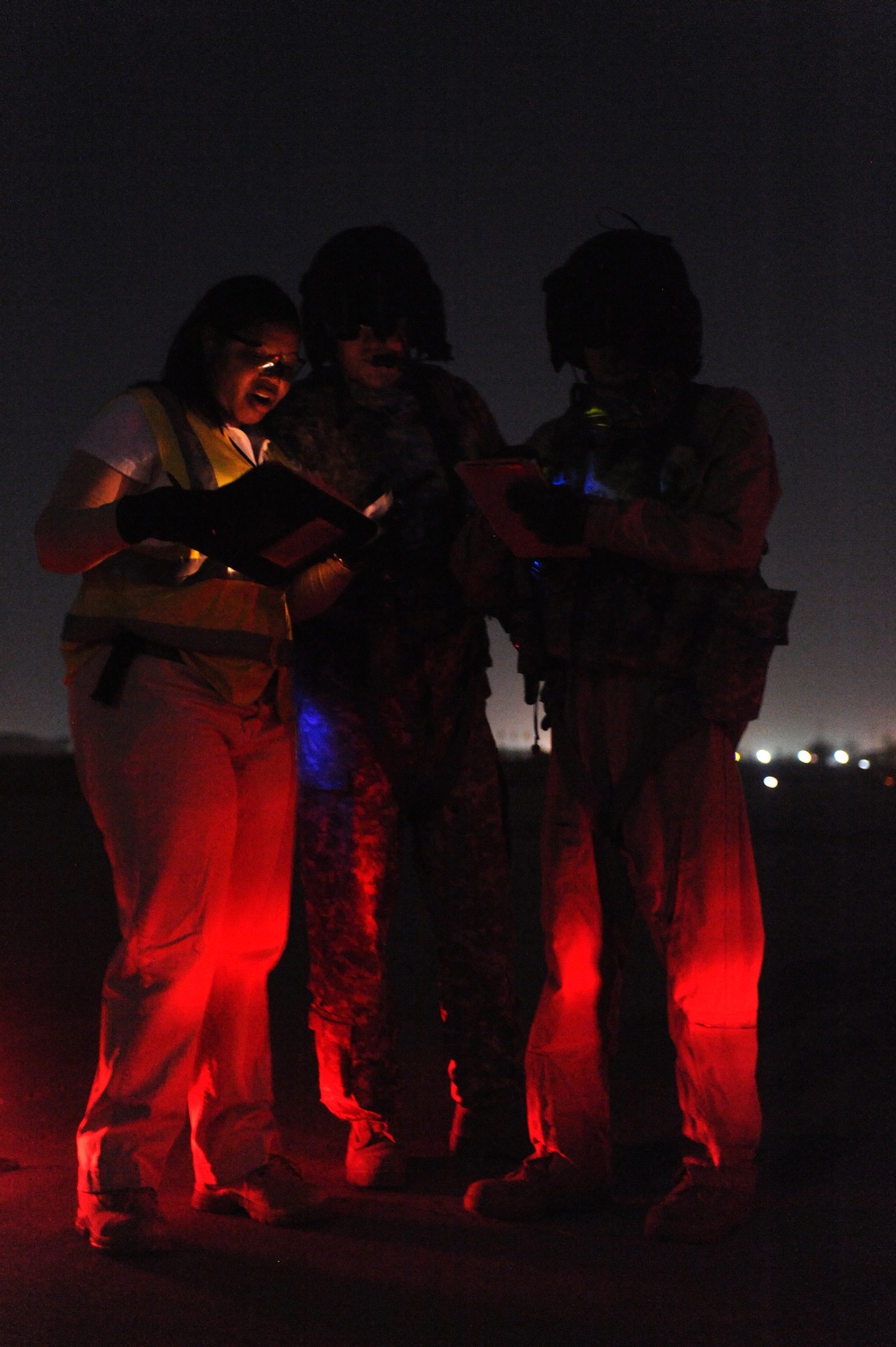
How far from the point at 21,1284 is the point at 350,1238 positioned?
28.2 inches

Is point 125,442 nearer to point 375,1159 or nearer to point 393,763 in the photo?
point 393,763

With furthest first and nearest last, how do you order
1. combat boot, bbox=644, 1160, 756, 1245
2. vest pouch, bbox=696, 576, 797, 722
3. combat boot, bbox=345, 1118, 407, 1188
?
combat boot, bbox=345, 1118, 407, 1188
vest pouch, bbox=696, 576, 797, 722
combat boot, bbox=644, 1160, 756, 1245

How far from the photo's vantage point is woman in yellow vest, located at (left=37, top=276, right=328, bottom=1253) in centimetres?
317

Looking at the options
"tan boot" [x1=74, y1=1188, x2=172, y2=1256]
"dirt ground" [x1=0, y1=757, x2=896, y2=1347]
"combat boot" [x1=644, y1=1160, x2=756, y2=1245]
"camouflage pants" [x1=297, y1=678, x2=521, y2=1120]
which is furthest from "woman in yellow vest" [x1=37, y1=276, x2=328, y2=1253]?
"combat boot" [x1=644, y1=1160, x2=756, y2=1245]

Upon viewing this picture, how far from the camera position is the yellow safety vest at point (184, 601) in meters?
3.31

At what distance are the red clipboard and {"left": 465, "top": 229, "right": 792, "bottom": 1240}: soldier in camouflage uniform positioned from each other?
2 centimetres

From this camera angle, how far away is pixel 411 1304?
2.84 meters

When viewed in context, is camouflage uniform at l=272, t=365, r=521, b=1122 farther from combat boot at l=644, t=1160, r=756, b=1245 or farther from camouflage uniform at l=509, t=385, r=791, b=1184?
combat boot at l=644, t=1160, r=756, b=1245

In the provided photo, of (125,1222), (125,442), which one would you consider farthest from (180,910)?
(125,442)

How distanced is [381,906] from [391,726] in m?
0.49

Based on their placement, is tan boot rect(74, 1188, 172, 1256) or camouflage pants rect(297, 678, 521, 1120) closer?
tan boot rect(74, 1188, 172, 1256)

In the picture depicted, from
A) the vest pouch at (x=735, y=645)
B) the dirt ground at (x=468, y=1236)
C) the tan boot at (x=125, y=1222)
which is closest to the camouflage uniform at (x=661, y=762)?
the vest pouch at (x=735, y=645)

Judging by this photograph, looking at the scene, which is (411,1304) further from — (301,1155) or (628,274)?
(628,274)

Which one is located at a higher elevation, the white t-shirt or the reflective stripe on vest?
the white t-shirt
